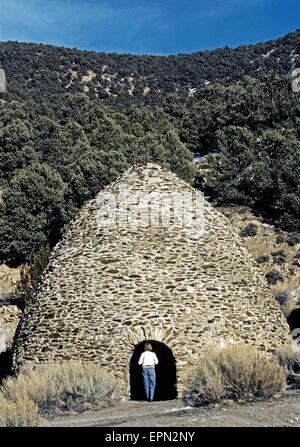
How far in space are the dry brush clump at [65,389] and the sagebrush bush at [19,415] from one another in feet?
4.39

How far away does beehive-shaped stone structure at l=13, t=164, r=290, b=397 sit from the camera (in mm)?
9969

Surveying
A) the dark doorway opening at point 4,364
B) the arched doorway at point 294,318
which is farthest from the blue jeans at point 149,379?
the arched doorway at point 294,318

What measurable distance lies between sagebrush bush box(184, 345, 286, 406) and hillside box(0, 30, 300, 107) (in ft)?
208

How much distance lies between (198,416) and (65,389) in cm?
296

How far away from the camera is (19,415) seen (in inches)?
279

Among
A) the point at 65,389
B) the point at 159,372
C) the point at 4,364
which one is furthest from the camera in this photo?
the point at 4,364

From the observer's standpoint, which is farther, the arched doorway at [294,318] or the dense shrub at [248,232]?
the dense shrub at [248,232]

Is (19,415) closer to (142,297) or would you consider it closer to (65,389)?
(65,389)

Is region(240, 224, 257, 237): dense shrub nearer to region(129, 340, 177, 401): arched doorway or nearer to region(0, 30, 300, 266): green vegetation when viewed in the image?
region(0, 30, 300, 266): green vegetation

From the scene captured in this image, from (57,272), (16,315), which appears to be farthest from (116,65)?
(57,272)

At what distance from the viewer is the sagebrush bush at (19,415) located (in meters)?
6.91

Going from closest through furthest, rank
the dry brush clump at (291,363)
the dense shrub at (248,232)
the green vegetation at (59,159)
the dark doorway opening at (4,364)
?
1. the dry brush clump at (291,363)
2. the dark doorway opening at (4,364)
3. the dense shrub at (248,232)
4. the green vegetation at (59,159)

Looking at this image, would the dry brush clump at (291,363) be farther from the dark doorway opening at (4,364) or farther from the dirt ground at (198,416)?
the dark doorway opening at (4,364)

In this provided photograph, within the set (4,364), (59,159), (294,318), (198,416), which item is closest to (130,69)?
(59,159)
